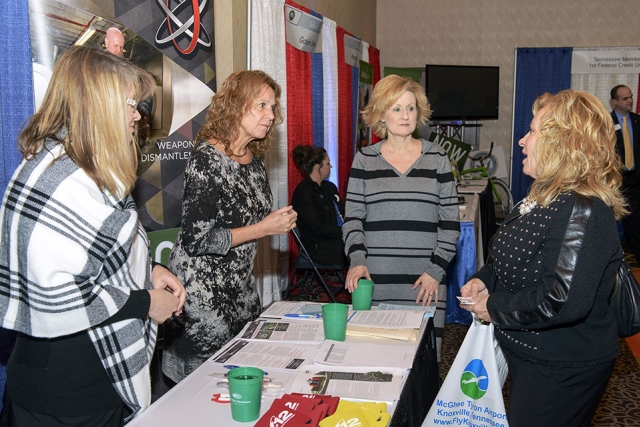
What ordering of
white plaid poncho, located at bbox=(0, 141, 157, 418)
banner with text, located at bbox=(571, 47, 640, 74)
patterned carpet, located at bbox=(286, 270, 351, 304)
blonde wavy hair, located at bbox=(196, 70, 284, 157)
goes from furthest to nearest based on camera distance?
banner with text, located at bbox=(571, 47, 640, 74)
patterned carpet, located at bbox=(286, 270, 351, 304)
blonde wavy hair, located at bbox=(196, 70, 284, 157)
white plaid poncho, located at bbox=(0, 141, 157, 418)

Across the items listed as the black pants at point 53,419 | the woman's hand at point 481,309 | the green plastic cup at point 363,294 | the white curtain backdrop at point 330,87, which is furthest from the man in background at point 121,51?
the white curtain backdrop at point 330,87

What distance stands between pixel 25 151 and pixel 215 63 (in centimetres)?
273

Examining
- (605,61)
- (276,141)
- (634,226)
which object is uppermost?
(605,61)

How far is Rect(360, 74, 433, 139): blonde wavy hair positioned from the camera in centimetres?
238

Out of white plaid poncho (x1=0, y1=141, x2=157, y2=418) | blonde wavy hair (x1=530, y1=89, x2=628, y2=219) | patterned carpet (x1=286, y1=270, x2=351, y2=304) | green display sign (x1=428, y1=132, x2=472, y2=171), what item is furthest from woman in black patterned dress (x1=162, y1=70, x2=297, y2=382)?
green display sign (x1=428, y1=132, x2=472, y2=171)

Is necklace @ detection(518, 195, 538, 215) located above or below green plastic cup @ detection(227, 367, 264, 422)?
above

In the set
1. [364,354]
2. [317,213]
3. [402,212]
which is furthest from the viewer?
[317,213]

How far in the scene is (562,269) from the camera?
1481 millimetres

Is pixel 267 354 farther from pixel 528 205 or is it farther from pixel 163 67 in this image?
pixel 163 67

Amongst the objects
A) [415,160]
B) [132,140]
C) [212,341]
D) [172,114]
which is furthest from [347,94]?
[132,140]

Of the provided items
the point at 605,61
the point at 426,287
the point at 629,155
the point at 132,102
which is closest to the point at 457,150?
the point at 629,155

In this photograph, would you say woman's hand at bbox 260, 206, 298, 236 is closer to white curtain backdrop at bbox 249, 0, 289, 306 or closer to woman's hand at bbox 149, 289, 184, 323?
woman's hand at bbox 149, 289, 184, 323

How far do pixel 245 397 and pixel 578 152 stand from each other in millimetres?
994

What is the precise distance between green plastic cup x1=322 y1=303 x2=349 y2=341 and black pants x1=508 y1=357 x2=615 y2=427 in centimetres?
51
